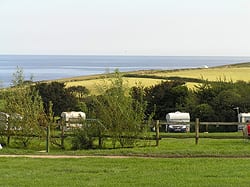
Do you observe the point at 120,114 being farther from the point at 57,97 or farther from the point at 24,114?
the point at 57,97

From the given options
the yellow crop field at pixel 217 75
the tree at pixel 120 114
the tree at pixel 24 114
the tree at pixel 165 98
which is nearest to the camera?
the tree at pixel 120 114

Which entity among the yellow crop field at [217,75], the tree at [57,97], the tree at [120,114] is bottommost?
the tree at [120,114]

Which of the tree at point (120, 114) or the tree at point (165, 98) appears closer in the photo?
the tree at point (120, 114)

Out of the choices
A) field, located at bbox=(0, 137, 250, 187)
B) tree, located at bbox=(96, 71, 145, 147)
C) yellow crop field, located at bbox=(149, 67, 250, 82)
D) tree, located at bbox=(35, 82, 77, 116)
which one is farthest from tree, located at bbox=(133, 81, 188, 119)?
field, located at bbox=(0, 137, 250, 187)

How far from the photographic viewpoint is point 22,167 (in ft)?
44.5

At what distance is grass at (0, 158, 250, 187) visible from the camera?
426 inches

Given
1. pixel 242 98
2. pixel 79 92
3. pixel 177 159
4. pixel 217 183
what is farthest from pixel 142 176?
pixel 79 92

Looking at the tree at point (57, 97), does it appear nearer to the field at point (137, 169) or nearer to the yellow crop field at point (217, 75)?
the yellow crop field at point (217, 75)

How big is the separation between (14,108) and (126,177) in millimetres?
12022

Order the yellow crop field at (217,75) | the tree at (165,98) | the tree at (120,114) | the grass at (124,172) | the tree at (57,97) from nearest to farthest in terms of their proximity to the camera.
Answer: the grass at (124,172) < the tree at (120,114) < the tree at (57,97) < the tree at (165,98) < the yellow crop field at (217,75)

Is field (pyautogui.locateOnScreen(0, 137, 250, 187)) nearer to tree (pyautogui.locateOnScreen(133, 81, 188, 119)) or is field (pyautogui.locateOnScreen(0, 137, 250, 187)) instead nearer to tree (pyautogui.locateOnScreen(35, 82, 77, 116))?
tree (pyautogui.locateOnScreen(35, 82, 77, 116))

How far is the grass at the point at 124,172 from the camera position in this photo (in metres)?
10.8

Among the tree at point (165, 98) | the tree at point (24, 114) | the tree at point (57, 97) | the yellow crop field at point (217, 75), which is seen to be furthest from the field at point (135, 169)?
the yellow crop field at point (217, 75)

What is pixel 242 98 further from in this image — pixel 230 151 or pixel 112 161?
pixel 112 161
